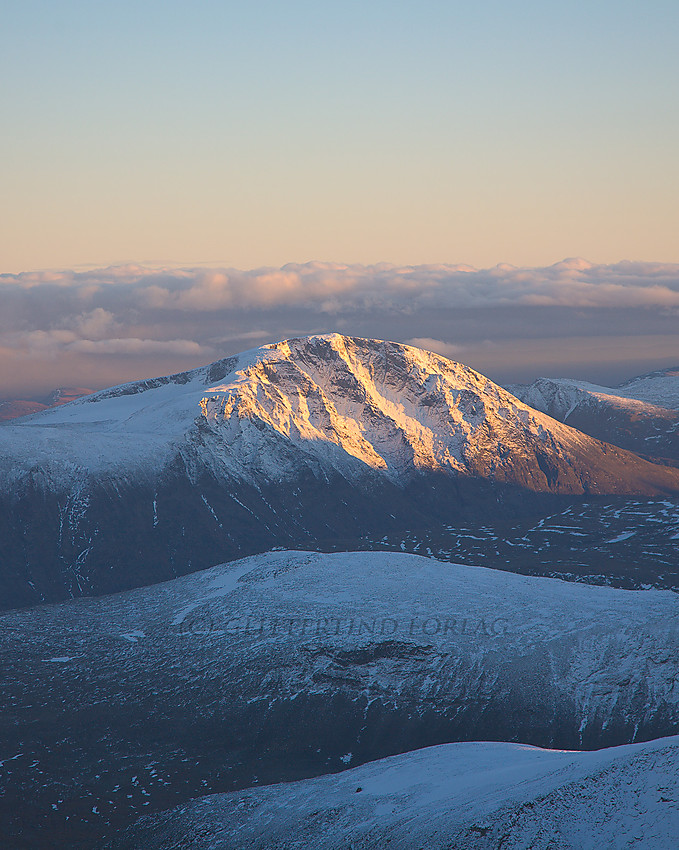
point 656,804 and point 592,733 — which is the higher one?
point 656,804

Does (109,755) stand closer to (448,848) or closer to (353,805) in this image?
(353,805)

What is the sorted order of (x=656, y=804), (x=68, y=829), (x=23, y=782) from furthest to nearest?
(x=23, y=782), (x=68, y=829), (x=656, y=804)

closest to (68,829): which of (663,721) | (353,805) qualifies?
(353,805)

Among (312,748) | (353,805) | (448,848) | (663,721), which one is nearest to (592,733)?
(663,721)

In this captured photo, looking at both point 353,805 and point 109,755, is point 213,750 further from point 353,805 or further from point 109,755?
point 353,805

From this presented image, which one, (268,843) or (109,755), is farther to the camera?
(109,755)

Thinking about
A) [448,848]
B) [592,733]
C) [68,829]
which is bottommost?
[592,733]

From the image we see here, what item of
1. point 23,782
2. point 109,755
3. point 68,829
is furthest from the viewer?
point 109,755
